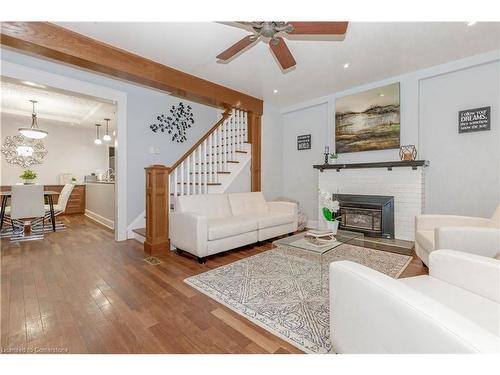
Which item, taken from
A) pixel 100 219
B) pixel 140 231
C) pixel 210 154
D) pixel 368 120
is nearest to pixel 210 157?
pixel 210 154

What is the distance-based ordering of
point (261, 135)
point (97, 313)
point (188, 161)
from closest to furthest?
point (97, 313) → point (188, 161) → point (261, 135)

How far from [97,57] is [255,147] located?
2.99m

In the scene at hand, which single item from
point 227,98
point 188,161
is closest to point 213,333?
point 188,161

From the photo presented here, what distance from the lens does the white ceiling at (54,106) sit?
4.50 metres

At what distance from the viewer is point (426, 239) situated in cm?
233

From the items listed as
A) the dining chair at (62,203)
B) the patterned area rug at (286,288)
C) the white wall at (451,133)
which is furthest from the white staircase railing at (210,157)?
the dining chair at (62,203)

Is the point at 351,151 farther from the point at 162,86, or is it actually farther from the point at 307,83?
the point at 162,86

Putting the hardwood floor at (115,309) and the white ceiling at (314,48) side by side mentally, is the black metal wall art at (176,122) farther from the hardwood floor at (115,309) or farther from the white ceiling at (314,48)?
the hardwood floor at (115,309)

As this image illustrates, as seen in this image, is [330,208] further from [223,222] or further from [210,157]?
[210,157]

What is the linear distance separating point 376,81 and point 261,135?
2.33m

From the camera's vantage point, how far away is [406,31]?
2.59 meters

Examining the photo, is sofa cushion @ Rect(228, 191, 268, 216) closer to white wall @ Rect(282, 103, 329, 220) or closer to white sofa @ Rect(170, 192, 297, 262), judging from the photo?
white sofa @ Rect(170, 192, 297, 262)

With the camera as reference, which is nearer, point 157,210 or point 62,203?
point 157,210

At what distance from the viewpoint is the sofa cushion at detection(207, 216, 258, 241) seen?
2861 mm
